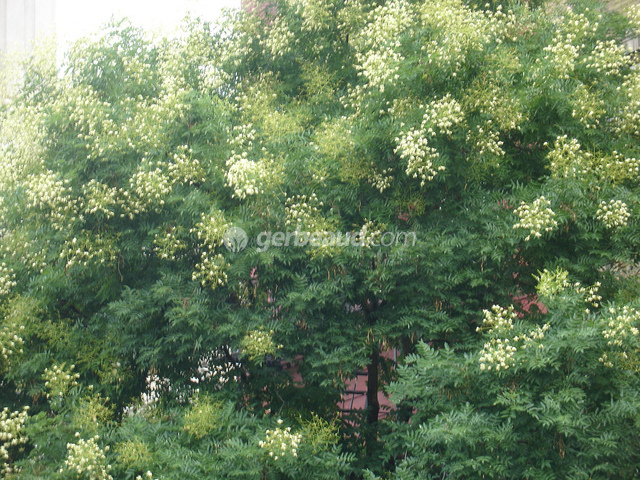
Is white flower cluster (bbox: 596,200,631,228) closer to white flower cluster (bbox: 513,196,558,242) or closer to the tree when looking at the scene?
Answer: the tree

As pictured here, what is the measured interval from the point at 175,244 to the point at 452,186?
3.33 meters

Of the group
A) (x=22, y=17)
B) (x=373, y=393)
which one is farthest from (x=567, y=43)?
(x=22, y=17)

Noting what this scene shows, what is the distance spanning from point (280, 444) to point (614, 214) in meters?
4.09

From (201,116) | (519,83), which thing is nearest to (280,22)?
(201,116)

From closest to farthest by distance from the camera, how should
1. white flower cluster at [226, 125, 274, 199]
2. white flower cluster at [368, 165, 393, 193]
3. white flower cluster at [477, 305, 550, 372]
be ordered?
white flower cluster at [477, 305, 550, 372]
white flower cluster at [226, 125, 274, 199]
white flower cluster at [368, 165, 393, 193]

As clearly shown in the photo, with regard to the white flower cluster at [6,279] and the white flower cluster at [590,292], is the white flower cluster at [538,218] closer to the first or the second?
the white flower cluster at [590,292]

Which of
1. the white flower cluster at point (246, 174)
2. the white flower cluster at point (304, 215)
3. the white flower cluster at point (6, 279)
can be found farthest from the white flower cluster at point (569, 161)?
the white flower cluster at point (6, 279)

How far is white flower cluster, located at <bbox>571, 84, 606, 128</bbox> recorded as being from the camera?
6766 mm

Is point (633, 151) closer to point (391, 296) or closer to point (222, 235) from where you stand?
point (391, 296)

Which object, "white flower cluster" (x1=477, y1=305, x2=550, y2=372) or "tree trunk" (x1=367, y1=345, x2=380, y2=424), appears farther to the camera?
"tree trunk" (x1=367, y1=345, x2=380, y2=424)

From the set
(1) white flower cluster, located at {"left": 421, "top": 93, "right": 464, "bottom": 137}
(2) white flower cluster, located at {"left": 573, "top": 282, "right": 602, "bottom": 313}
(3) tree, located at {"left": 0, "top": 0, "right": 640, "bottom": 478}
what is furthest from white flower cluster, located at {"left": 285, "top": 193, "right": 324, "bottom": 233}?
(2) white flower cluster, located at {"left": 573, "top": 282, "right": 602, "bottom": 313}

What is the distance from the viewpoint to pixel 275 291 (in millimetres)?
7207

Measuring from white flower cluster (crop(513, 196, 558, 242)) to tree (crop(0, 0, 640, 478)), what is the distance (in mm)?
35

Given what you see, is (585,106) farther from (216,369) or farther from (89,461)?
(89,461)
